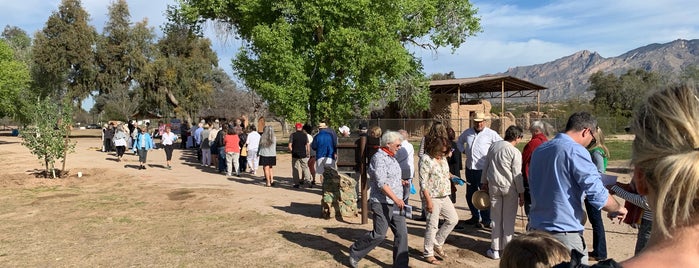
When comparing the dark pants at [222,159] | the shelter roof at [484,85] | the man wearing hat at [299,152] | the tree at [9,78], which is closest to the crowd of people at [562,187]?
the man wearing hat at [299,152]

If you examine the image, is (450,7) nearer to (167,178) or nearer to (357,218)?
(167,178)

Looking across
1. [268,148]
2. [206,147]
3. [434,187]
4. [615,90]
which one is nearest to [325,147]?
[268,148]

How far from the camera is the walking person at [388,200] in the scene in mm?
5590

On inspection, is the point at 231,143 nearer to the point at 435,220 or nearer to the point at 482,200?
the point at 435,220

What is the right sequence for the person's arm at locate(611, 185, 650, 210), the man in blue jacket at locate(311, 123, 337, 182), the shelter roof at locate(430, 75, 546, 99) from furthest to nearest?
the shelter roof at locate(430, 75, 546, 99) < the man in blue jacket at locate(311, 123, 337, 182) < the person's arm at locate(611, 185, 650, 210)

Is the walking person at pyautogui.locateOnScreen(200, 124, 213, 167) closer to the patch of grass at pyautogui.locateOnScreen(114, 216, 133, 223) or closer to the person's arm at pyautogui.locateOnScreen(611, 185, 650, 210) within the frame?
the patch of grass at pyautogui.locateOnScreen(114, 216, 133, 223)

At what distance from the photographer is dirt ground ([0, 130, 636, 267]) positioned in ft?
21.0

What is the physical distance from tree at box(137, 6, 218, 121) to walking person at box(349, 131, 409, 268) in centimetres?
3824

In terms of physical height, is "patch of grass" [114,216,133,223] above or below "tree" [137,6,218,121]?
below

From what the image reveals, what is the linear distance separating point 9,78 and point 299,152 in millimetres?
31529

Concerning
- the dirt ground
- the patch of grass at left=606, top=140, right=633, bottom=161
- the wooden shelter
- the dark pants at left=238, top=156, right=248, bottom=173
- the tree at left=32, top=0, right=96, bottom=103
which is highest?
the tree at left=32, top=0, right=96, bottom=103

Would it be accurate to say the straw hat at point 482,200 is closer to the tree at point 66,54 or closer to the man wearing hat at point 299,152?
the man wearing hat at point 299,152

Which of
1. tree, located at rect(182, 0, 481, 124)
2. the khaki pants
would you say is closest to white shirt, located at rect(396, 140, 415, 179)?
the khaki pants

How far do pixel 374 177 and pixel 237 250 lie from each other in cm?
242
